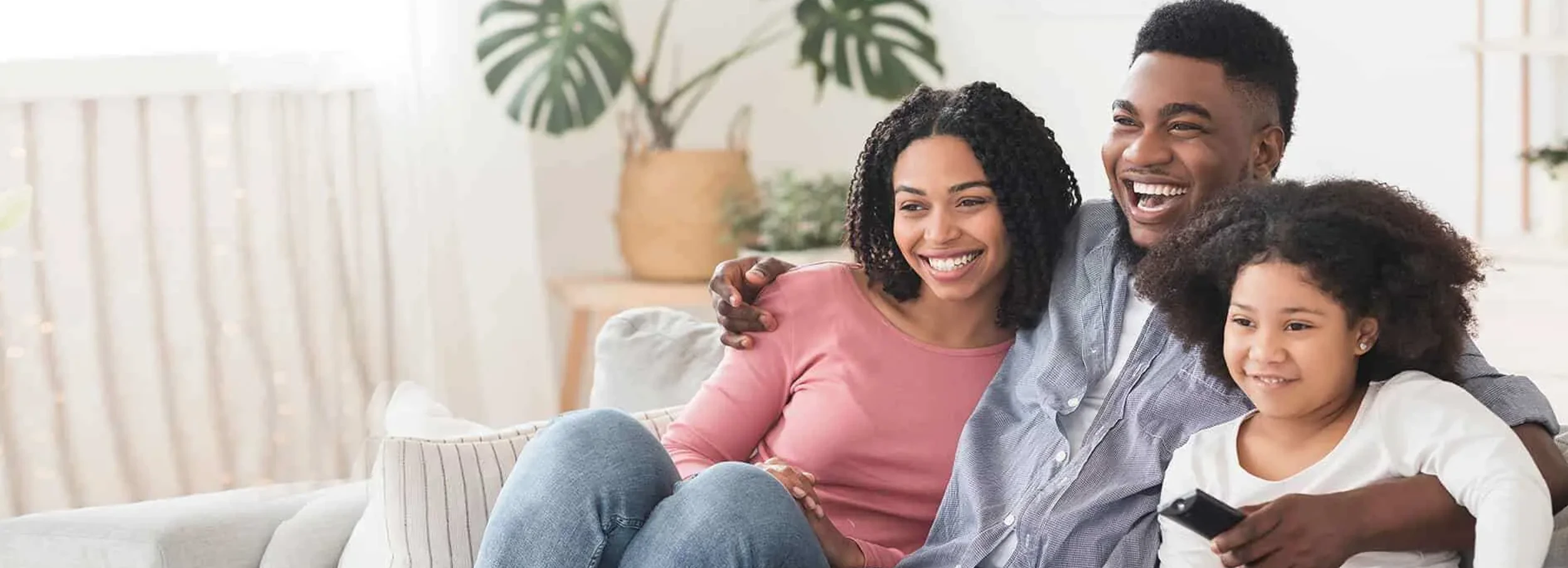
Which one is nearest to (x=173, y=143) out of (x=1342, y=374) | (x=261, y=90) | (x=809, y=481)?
(x=261, y=90)

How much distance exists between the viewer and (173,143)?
10.4ft

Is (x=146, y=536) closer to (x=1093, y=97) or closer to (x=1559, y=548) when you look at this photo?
(x=1559, y=548)

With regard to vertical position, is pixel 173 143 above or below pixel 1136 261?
above

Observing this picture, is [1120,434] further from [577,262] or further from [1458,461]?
[577,262]

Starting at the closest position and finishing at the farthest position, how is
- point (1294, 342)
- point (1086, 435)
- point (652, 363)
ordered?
point (1294, 342)
point (1086, 435)
point (652, 363)

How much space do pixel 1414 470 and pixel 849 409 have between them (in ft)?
2.03

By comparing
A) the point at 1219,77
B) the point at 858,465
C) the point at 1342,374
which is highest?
the point at 1219,77

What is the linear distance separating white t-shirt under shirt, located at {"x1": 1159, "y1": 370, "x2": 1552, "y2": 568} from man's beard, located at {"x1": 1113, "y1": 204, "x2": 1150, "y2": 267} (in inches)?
10.1

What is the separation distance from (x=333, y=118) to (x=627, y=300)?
2.24ft

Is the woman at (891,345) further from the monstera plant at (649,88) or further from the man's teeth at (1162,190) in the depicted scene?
the monstera plant at (649,88)

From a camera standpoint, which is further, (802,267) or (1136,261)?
(802,267)

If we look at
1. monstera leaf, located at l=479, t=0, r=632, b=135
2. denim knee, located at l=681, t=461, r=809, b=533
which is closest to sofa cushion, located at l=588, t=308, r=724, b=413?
denim knee, located at l=681, t=461, r=809, b=533

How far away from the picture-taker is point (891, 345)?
1879mm

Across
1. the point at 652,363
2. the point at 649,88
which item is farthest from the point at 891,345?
the point at 649,88
